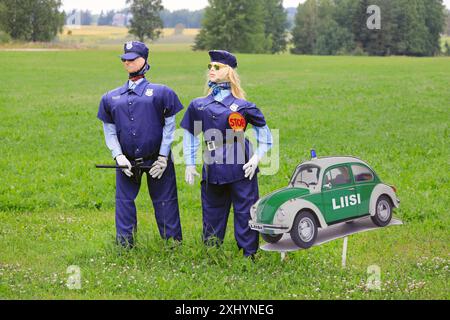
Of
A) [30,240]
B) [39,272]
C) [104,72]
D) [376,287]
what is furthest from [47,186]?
[104,72]

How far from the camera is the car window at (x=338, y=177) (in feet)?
19.9

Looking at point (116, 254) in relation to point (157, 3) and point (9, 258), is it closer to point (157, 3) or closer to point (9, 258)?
point (9, 258)

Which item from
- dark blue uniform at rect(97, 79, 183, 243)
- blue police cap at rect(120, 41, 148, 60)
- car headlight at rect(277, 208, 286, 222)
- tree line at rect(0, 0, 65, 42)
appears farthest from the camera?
tree line at rect(0, 0, 65, 42)

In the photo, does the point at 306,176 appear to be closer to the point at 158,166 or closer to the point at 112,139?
→ the point at 158,166

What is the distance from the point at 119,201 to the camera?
8.25 m

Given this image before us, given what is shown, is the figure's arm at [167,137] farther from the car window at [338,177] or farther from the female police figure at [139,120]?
the car window at [338,177]

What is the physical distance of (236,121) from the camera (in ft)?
23.2

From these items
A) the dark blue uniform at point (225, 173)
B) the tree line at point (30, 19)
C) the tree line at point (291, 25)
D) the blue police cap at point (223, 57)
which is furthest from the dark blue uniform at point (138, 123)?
the tree line at point (30, 19)

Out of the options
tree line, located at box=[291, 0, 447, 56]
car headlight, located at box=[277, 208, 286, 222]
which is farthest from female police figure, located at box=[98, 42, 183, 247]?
tree line, located at box=[291, 0, 447, 56]

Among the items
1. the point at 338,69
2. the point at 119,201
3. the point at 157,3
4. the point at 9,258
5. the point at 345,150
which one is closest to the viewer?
the point at 119,201

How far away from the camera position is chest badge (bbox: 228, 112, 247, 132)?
23.2ft

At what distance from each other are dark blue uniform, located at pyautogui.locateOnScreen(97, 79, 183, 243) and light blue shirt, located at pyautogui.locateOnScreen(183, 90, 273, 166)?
545 mm

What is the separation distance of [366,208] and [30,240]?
5322 millimetres

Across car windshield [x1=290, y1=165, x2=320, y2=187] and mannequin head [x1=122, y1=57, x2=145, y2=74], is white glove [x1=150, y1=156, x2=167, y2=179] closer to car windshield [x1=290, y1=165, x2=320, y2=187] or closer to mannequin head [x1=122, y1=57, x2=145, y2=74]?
mannequin head [x1=122, y1=57, x2=145, y2=74]
